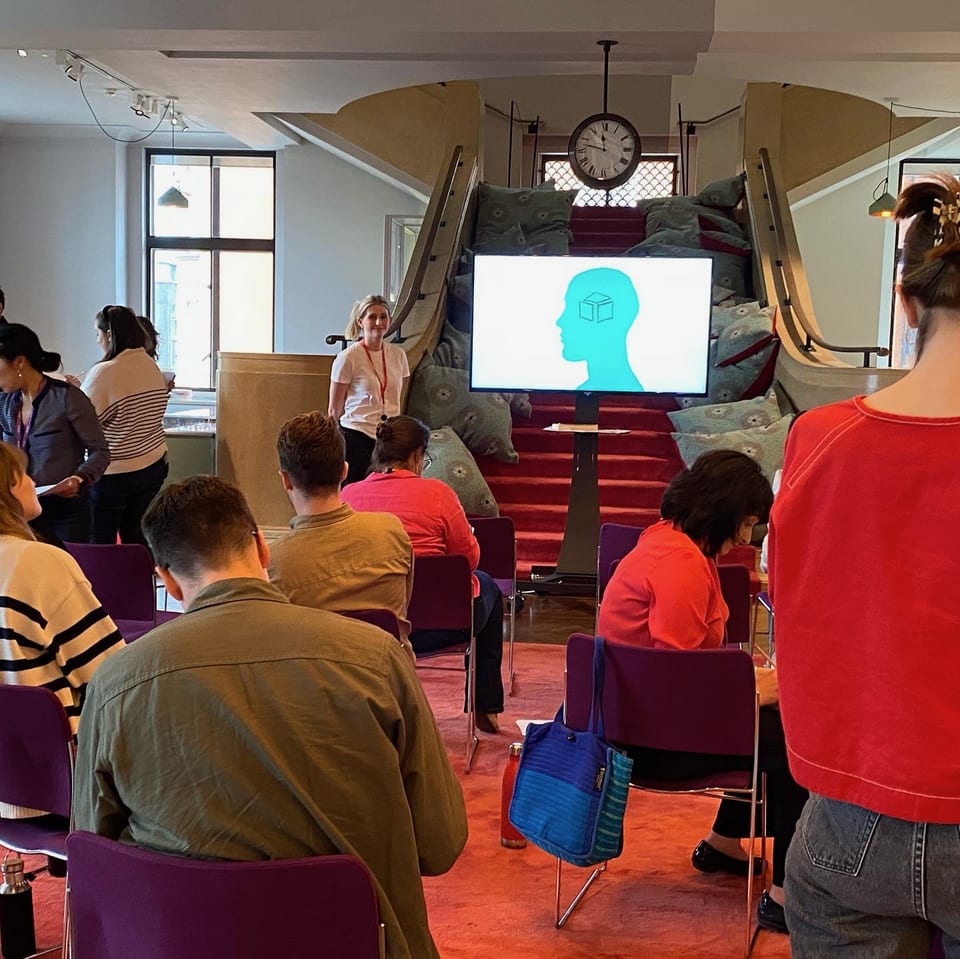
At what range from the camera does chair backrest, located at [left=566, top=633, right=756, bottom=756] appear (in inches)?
107

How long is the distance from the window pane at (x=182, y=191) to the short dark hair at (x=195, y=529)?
1274 centimetres

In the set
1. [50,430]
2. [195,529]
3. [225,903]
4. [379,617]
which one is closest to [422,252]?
[50,430]

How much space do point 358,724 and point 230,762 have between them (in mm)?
178

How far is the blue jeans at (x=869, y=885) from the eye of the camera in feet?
3.91

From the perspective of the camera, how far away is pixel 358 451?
6750 millimetres

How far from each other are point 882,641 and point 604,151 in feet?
30.0

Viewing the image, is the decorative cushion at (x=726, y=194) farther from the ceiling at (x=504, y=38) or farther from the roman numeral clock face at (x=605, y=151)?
the ceiling at (x=504, y=38)

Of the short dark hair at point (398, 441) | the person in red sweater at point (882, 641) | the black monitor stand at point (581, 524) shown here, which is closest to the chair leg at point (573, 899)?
the short dark hair at point (398, 441)

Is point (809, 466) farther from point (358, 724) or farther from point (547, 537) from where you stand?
point (547, 537)

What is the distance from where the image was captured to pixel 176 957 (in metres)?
1.49

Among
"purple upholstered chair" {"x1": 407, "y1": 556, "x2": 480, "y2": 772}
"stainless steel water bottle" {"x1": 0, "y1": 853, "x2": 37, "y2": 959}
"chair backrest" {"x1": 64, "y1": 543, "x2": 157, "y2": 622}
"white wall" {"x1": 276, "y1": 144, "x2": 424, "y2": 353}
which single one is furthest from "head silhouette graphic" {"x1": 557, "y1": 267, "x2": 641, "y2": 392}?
"white wall" {"x1": 276, "y1": 144, "x2": 424, "y2": 353}

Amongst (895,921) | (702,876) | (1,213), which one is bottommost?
(702,876)

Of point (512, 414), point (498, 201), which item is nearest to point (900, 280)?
point (512, 414)

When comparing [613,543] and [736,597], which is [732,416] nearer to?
[613,543]
